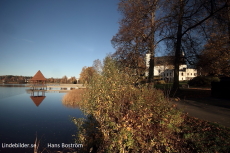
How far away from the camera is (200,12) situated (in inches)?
→ 470

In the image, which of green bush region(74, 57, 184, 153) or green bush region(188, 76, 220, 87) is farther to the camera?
green bush region(188, 76, 220, 87)

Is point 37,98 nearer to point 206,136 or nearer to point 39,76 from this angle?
point 39,76

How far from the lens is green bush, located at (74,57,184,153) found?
4.58m

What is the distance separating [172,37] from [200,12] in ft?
9.83

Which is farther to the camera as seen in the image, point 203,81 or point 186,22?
point 203,81

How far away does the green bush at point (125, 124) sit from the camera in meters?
4.58

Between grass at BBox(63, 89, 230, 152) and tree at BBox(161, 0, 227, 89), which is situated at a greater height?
tree at BBox(161, 0, 227, 89)

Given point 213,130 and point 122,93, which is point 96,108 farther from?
point 213,130

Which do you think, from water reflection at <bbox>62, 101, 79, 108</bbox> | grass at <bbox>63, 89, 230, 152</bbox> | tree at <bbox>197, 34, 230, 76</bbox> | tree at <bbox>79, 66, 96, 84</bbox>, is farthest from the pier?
grass at <bbox>63, 89, 230, 152</bbox>

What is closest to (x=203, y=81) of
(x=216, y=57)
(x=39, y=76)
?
(x=216, y=57)

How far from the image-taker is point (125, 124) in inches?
196

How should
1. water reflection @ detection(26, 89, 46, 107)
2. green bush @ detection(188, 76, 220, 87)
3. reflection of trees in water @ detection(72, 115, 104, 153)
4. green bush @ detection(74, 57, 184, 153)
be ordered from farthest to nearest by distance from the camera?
1. green bush @ detection(188, 76, 220, 87)
2. water reflection @ detection(26, 89, 46, 107)
3. reflection of trees in water @ detection(72, 115, 104, 153)
4. green bush @ detection(74, 57, 184, 153)

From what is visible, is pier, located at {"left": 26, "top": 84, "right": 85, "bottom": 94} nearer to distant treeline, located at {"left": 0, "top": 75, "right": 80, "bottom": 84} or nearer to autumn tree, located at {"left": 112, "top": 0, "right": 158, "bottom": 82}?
autumn tree, located at {"left": 112, "top": 0, "right": 158, "bottom": 82}

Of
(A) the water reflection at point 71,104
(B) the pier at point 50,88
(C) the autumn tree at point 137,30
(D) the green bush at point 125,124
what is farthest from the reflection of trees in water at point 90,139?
(B) the pier at point 50,88
